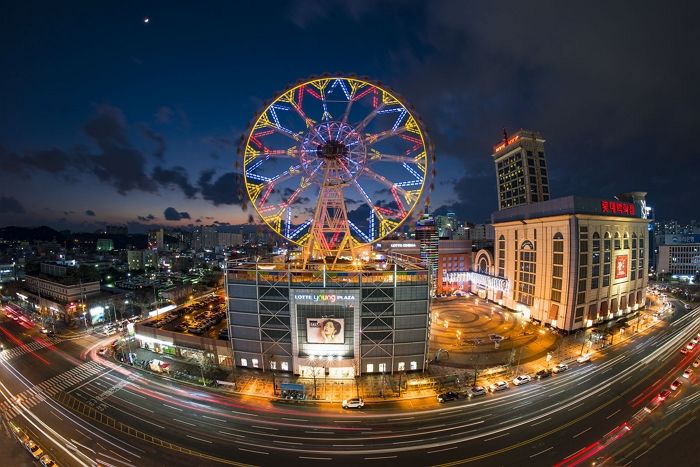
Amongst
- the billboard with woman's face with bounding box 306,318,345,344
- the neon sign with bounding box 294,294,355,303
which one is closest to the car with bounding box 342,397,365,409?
the billboard with woman's face with bounding box 306,318,345,344

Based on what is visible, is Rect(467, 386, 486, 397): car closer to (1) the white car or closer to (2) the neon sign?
(1) the white car

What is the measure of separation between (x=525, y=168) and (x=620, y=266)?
4294 cm

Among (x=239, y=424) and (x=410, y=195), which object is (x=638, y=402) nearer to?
(x=410, y=195)

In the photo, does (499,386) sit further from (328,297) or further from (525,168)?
(525,168)

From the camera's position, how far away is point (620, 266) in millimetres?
59469

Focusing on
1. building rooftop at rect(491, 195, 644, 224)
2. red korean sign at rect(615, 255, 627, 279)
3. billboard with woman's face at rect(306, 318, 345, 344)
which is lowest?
billboard with woman's face at rect(306, 318, 345, 344)

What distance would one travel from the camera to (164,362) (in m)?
42.5

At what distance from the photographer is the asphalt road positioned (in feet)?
81.3

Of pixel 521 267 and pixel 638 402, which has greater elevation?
pixel 521 267

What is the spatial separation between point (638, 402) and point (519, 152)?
81004 mm

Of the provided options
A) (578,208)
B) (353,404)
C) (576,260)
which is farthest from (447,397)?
(578,208)

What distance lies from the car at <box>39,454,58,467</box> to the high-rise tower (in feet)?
367

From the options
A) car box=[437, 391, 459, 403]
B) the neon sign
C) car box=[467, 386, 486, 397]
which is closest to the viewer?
car box=[437, 391, 459, 403]

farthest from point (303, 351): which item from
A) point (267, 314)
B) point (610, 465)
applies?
point (610, 465)
